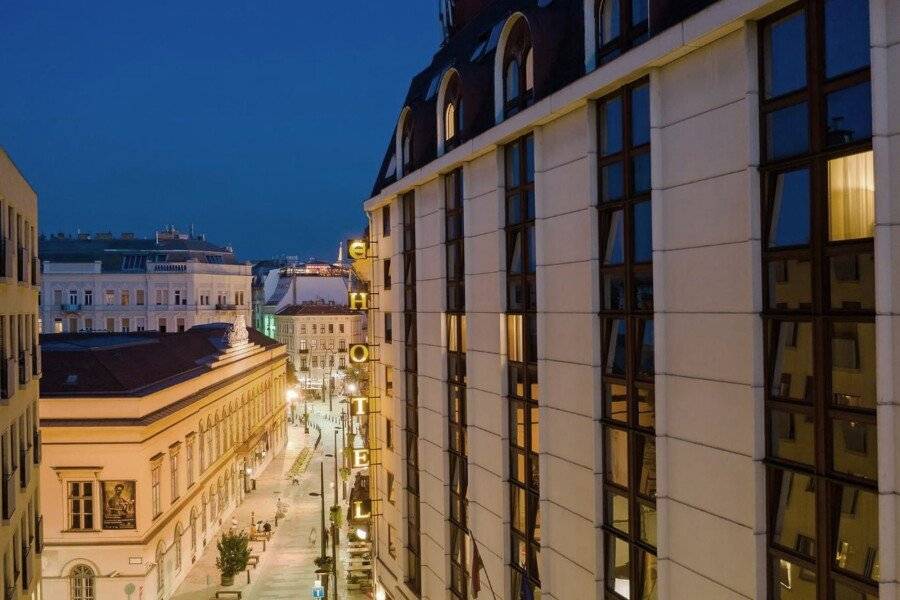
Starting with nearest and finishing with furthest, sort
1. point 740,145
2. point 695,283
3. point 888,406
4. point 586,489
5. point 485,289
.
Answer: point 888,406 < point 740,145 < point 695,283 < point 586,489 < point 485,289

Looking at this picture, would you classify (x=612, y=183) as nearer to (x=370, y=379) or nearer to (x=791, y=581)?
(x=791, y=581)

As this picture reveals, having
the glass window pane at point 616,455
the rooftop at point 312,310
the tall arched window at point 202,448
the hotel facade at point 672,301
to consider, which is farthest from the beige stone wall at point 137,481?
the rooftop at point 312,310

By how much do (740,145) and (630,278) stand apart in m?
4.37

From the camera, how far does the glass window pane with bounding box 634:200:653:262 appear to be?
17609 millimetres

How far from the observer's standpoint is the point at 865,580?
41.2 ft

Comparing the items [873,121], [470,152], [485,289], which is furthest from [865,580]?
[470,152]

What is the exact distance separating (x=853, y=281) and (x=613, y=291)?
22.1 feet

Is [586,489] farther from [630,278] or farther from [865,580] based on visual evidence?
[865,580]

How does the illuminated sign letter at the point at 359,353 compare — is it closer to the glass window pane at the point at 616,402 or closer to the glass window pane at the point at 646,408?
the glass window pane at the point at 616,402

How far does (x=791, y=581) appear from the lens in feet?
46.3

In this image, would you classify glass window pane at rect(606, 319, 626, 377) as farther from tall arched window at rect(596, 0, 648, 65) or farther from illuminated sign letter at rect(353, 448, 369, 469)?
illuminated sign letter at rect(353, 448, 369, 469)

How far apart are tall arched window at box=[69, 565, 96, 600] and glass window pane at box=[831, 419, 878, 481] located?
122 ft

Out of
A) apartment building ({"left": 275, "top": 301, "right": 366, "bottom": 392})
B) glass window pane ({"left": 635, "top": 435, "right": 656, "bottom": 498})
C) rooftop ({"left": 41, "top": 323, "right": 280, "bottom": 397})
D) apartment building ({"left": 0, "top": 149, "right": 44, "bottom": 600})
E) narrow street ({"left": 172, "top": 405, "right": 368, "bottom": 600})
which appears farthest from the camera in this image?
apartment building ({"left": 275, "top": 301, "right": 366, "bottom": 392})

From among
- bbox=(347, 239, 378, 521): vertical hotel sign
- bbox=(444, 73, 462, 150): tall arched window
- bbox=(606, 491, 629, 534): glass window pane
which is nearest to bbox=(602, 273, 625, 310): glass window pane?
bbox=(606, 491, 629, 534): glass window pane
